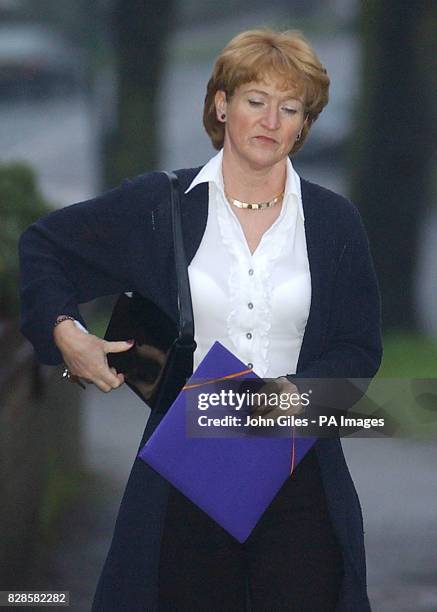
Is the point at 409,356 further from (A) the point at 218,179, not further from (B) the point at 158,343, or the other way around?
(B) the point at 158,343

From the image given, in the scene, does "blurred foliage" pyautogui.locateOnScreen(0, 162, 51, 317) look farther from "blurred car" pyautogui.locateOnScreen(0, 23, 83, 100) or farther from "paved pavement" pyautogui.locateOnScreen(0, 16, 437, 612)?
"blurred car" pyautogui.locateOnScreen(0, 23, 83, 100)

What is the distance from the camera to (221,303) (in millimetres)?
3408

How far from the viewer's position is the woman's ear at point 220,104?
3553 millimetres

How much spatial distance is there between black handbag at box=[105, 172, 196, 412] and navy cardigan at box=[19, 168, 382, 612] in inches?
1.4

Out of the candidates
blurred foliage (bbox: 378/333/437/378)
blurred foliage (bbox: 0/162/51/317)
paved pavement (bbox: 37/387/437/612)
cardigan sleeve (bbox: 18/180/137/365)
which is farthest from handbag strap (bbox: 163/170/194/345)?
blurred foliage (bbox: 378/333/437/378)

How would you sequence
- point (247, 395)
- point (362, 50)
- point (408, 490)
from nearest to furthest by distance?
1. point (247, 395)
2. point (408, 490)
3. point (362, 50)

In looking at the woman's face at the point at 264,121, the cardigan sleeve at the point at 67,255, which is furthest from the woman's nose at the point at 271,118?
the cardigan sleeve at the point at 67,255

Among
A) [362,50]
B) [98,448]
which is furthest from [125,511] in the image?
[362,50]

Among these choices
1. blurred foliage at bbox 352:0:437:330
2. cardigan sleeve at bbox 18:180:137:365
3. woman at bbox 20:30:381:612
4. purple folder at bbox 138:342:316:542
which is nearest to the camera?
purple folder at bbox 138:342:316:542

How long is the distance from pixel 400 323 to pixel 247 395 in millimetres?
8440

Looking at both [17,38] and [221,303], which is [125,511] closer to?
[221,303]

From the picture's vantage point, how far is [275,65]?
340cm

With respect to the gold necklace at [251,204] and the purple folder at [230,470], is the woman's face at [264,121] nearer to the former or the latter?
the gold necklace at [251,204]

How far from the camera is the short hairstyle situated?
340cm
